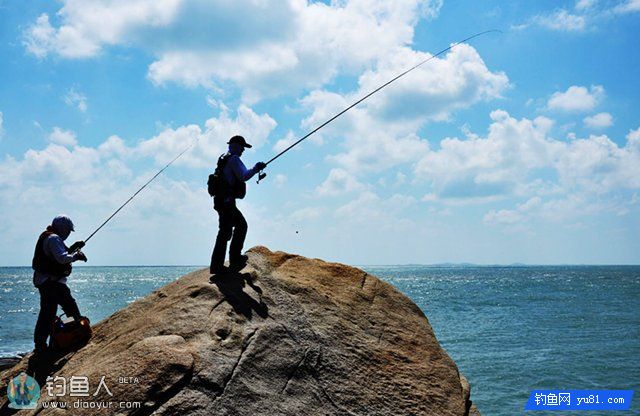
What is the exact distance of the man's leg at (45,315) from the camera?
23.6ft

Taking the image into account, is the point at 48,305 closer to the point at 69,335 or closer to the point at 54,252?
the point at 69,335

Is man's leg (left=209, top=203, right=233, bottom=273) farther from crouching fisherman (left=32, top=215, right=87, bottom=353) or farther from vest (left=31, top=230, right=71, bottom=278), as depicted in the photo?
vest (left=31, top=230, right=71, bottom=278)

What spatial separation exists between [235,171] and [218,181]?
0.98 ft

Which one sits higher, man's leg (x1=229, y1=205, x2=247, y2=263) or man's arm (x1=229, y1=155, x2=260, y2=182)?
man's arm (x1=229, y1=155, x2=260, y2=182)

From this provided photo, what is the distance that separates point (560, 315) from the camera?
38656 mm

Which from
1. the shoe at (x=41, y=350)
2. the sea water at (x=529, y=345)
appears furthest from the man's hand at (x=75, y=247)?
the sea water at (x=529, y=345)

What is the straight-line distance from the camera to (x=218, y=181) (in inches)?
310

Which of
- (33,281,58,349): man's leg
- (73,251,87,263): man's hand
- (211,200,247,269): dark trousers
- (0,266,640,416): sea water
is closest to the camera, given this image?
(33,281,58,349): man's leg

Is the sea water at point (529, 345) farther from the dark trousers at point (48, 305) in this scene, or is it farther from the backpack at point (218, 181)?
the dark trousers at point (48, 305)

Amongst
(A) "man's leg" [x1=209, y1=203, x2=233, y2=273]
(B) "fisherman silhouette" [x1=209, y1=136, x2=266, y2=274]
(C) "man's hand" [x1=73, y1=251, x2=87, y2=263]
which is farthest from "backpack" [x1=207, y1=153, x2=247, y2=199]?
(C) "man's hand" [x1=73, y1=251, x2=87, y2=263]

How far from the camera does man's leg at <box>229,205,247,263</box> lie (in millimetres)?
8101

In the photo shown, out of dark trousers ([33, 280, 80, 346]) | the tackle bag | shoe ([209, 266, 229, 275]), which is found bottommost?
the tackle bag

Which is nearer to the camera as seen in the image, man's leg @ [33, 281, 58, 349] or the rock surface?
the rock surface

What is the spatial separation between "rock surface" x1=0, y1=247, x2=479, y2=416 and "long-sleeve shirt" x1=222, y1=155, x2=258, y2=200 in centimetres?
140
